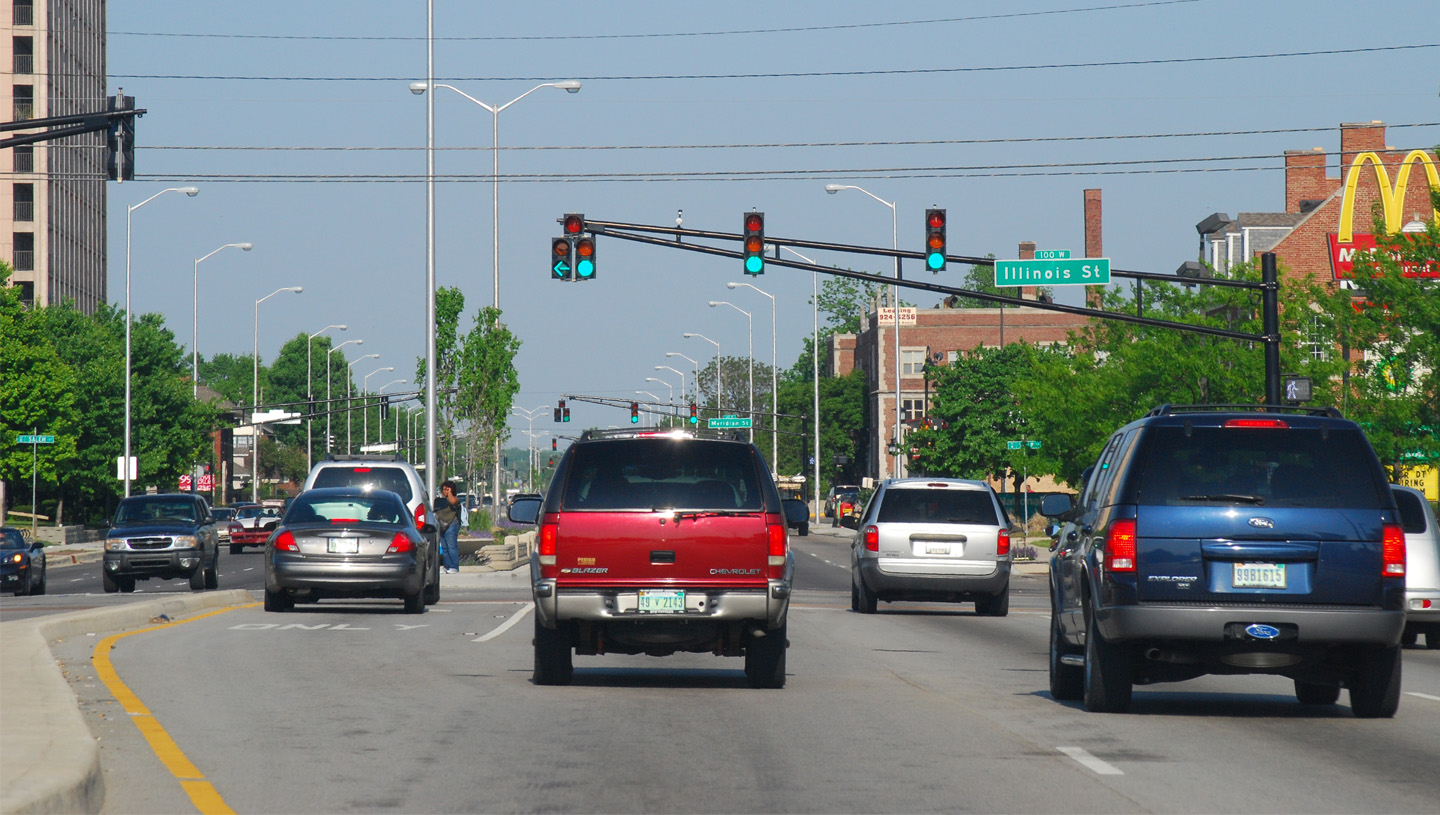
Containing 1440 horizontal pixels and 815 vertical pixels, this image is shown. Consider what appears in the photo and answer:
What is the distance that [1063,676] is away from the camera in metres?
13.5

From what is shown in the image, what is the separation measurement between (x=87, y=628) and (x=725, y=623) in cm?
868

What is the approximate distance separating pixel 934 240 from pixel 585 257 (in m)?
6.30

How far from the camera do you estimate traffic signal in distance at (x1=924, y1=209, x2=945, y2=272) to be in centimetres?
3120

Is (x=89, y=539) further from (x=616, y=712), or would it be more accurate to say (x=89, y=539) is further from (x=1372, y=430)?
(x=616, y=712)

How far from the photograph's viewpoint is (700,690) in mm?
14070

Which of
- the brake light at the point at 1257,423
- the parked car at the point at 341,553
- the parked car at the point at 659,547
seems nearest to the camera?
the brake light at the point at 1257,423

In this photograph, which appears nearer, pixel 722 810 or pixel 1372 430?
pixel 722 810

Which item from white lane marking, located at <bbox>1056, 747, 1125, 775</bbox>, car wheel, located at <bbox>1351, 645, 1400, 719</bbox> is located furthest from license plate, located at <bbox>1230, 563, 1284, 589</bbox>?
white lane marking, located at <bbox>1056, 747, 1125, 775</bbox>

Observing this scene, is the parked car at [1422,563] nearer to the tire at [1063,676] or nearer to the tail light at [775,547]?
the tire at [1063,676]

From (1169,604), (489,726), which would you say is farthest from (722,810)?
(1169,604)

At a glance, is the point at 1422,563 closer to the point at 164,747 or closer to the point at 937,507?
the point at 937,507

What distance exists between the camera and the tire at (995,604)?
83.4 feet

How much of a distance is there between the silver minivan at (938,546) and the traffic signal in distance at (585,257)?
9151 millimetres

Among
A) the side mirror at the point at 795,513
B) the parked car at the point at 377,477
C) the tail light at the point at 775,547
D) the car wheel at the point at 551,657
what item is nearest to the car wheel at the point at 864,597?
the parked car at the point at 377,477
